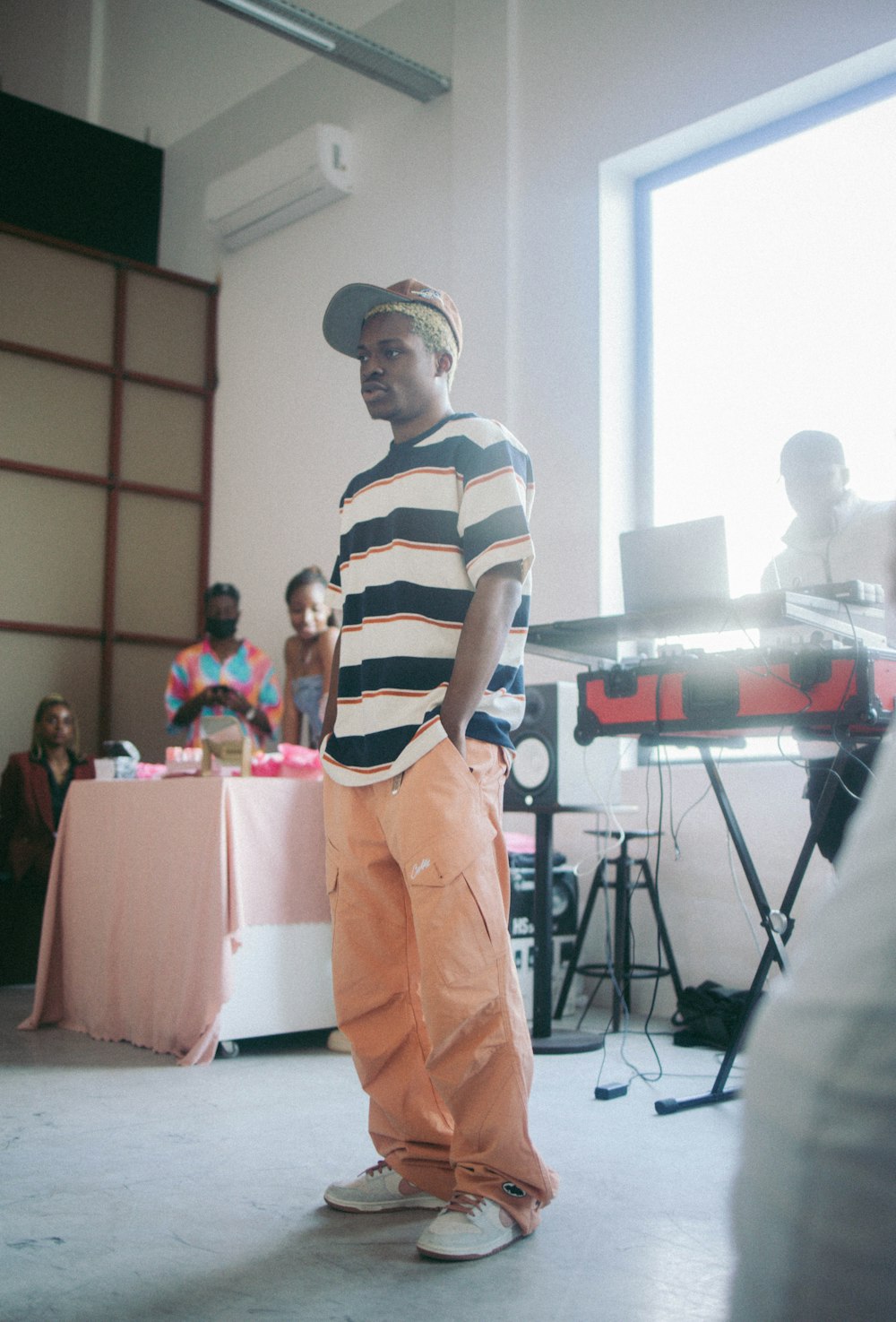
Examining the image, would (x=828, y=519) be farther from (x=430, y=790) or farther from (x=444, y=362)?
(x=430, y=790)

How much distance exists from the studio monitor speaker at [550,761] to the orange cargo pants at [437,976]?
5.53 feet

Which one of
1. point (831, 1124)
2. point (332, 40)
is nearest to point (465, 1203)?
point (831, 1124)

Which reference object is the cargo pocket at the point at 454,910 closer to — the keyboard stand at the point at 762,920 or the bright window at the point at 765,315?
the keyboard stand at the point at 762,920

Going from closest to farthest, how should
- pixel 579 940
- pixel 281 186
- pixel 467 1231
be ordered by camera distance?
pixel 467 1231, pixel 579 940, pixel 281 186

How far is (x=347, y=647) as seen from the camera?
68.7 inches

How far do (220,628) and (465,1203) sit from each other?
3.78 m

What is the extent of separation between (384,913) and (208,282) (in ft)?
17.1

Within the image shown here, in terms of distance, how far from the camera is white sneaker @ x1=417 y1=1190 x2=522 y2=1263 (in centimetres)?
148

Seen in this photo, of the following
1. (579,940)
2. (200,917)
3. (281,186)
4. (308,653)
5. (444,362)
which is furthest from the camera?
(281,186)

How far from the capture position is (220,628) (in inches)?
199

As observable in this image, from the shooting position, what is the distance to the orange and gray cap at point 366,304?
176cm

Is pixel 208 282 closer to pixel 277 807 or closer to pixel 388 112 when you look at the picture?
pixel 388 112

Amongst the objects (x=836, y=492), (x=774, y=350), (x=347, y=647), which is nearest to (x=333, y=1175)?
(x=347, y=647)

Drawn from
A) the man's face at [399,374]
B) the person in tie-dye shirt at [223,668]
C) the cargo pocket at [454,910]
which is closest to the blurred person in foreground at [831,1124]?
the cargo pocket at [454,910]
